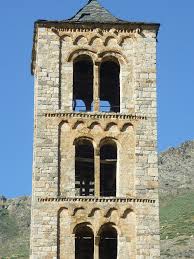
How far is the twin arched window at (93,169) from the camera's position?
25.1 meters

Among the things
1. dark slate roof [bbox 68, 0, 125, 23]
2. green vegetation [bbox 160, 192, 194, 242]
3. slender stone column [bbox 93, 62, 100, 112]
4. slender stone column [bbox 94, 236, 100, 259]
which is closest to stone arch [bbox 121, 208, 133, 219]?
slender stone column [bbox 94, 236, 100, 259]

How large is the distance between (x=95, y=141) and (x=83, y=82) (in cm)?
322

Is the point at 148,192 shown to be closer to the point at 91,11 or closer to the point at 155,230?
the point at 155,230

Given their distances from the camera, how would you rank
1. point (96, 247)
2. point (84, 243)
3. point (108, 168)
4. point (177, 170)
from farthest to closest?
point (177, 170) → point (108, 168) → point (84, 243) → point (96, 247)

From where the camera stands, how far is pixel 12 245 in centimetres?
7906

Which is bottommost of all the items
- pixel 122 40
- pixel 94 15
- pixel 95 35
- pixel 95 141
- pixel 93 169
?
pixel 93 169

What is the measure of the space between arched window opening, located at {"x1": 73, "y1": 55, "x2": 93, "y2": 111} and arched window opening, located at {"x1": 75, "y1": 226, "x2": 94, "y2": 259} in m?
4.06

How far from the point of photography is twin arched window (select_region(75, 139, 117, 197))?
82.4 ft

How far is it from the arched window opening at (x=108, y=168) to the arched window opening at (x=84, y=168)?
351mm

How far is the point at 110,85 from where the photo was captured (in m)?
27.3

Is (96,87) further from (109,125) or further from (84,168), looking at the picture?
(84,168)

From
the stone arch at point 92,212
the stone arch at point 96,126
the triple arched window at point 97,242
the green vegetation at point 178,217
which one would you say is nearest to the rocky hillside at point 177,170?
the green vegetation at point 178,217

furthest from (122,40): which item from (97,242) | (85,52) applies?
(97,242)

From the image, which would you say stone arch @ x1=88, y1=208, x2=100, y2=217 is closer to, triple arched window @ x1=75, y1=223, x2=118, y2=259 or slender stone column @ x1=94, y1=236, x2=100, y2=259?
triple arched window @ x1=75, y1=223, x2=118, y2=259
